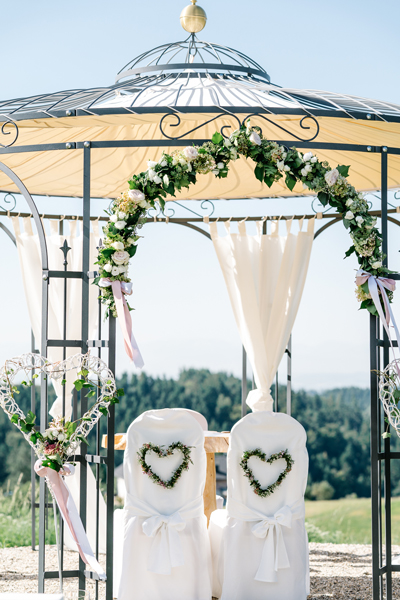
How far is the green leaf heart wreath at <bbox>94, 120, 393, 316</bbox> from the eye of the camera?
4527 millimetres

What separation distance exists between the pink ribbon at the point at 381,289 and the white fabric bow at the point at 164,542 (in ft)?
5.57

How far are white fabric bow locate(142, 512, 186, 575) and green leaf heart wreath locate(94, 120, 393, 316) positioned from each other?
4.18 feet

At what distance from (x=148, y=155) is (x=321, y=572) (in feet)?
12.6

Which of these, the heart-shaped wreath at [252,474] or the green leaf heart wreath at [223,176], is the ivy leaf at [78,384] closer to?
the green leaf heart wreath at [223,176]

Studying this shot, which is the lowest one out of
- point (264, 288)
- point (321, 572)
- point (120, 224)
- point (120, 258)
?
point (321, 572)

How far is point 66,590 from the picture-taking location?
5113mm

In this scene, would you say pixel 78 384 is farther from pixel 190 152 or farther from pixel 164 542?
pixel 190 152

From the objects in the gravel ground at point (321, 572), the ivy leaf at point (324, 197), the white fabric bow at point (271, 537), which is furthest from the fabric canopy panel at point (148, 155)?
the gravel ground at point (321, 572)

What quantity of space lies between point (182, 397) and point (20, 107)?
11231mm

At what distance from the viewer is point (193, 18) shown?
5641mm

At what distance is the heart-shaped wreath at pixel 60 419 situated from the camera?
4344mm

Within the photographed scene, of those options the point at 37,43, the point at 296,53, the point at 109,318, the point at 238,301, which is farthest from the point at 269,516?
the point at 37,43

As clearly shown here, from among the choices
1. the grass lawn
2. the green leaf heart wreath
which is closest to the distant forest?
the grass lawn

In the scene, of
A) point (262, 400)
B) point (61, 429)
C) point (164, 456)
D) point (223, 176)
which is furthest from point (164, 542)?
point (262, 400)
